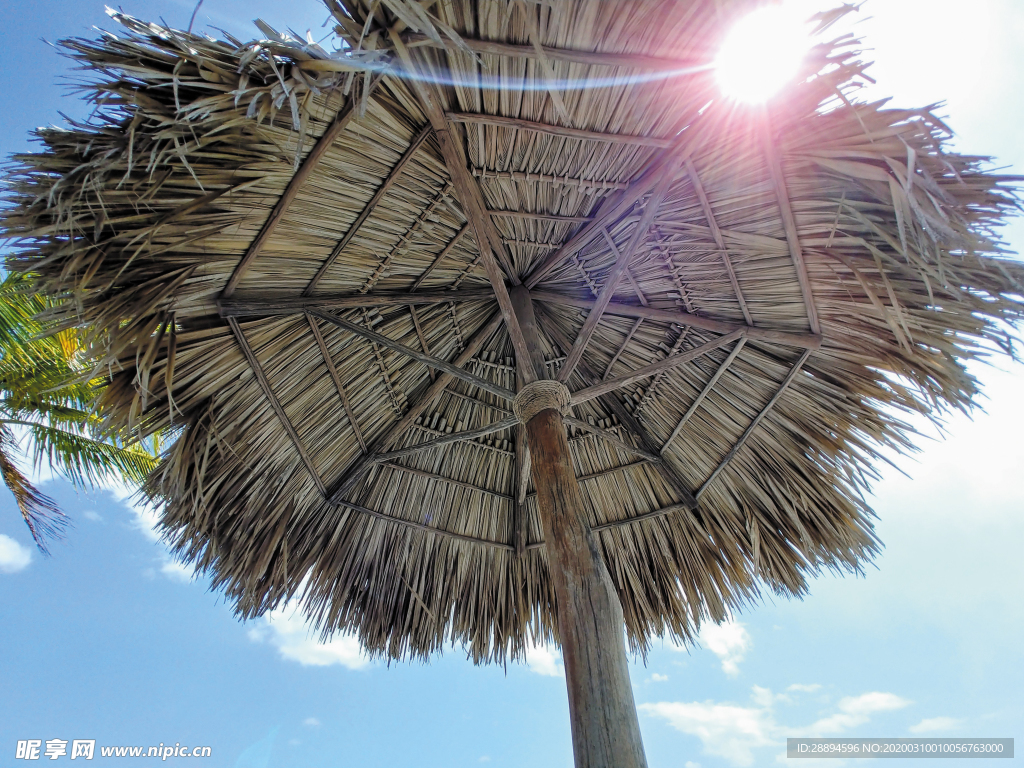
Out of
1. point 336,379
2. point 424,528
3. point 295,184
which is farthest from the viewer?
point 424,528

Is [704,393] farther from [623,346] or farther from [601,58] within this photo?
[601,58]

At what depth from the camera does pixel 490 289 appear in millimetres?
3652

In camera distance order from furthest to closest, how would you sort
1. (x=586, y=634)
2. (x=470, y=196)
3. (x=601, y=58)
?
(x=470, y=196)
(x=601, y=58)
(x=586, y=634)

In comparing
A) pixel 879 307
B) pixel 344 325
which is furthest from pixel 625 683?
pixel 344 325

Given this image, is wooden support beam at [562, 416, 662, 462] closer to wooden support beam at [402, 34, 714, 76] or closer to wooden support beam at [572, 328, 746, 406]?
wooden support beam at [572, 328, 746, 406]

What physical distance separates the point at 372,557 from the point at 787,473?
2752mm

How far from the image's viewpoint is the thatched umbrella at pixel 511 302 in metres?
2.16

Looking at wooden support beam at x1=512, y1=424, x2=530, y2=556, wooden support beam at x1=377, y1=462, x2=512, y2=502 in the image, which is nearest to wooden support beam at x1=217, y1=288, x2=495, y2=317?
wooden support beam at x1=512, y1=424, x2=530, y2=556

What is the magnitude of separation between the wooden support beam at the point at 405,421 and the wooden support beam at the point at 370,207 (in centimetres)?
103

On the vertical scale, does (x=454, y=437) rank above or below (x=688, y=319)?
below

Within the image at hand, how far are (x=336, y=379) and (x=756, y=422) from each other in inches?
100

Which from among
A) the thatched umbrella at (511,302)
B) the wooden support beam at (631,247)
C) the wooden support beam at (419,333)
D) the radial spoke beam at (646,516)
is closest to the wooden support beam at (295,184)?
the thatched umbrella at (511,302)

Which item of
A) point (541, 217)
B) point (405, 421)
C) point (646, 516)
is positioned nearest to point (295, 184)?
point (541, 217)

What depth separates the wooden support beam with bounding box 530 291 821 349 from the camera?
3.23 metres
